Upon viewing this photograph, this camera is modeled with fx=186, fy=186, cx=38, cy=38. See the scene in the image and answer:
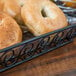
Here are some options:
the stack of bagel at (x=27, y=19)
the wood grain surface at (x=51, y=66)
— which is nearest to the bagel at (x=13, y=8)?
the stack of bagel at (x=27, y=19)

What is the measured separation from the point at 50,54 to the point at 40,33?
0.28ft

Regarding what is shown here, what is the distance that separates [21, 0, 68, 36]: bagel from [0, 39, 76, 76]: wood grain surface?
9cm

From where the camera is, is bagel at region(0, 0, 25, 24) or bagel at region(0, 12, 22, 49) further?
bagel at region(0, 0, 25, 24)

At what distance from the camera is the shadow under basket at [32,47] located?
21.1 inches

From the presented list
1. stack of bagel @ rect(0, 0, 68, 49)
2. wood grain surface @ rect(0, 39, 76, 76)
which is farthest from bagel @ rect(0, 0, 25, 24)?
wood grain surface @ rect(0, 39, 76, 76)

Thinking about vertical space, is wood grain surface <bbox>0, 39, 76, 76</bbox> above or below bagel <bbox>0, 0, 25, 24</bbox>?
below

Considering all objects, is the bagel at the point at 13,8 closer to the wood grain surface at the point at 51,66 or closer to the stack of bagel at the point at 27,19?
the stack of bagel at the point at 27,19

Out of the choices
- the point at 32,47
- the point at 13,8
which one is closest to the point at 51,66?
the point at 32,47

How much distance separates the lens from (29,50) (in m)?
0.59

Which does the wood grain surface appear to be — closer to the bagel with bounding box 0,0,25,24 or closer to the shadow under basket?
the shadow under basket

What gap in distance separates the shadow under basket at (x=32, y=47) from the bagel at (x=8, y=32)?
0.10 ft

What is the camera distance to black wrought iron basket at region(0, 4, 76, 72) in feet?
1.76

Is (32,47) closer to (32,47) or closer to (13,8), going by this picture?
(32,47)

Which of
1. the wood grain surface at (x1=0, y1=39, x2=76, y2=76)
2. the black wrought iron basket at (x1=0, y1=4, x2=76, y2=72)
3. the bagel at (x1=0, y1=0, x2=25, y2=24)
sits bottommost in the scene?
the wood grain surface at (x1=0, y1=39, x2=76, y2=76)
